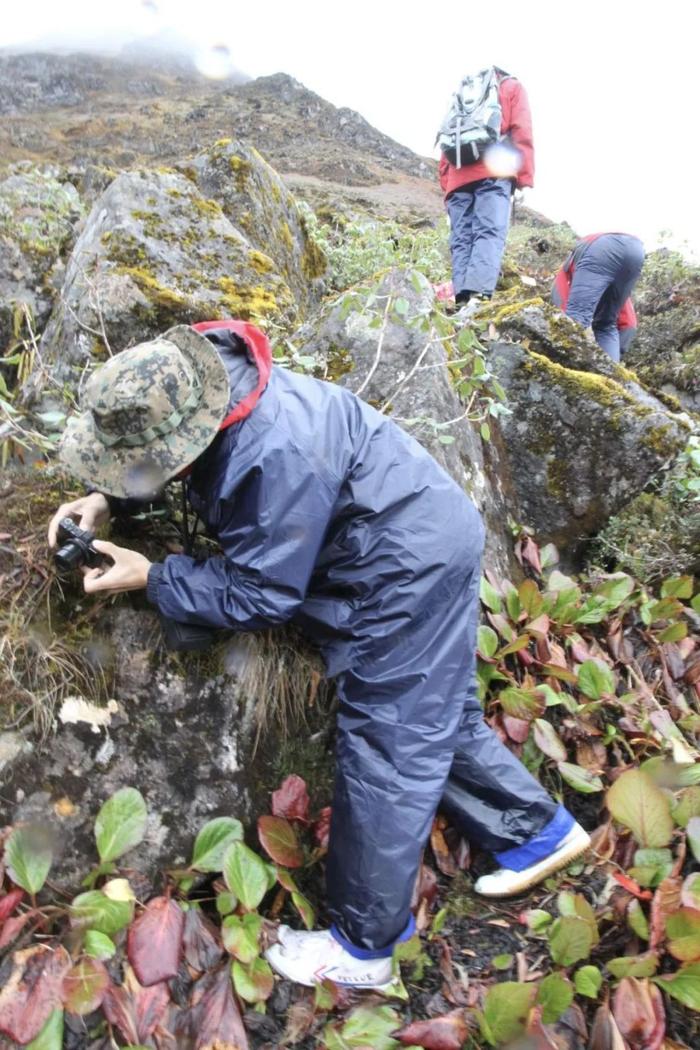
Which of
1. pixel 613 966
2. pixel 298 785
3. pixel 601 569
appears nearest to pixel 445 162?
pixel 601 569

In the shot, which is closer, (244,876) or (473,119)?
(244,876)

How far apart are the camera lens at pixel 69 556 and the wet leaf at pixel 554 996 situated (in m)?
2.21

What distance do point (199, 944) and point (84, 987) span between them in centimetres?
43

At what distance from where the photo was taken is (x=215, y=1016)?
2268mm

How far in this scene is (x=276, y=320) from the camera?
4.63 metres

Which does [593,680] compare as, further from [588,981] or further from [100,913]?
[100,913]

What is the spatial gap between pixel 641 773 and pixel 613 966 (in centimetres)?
68

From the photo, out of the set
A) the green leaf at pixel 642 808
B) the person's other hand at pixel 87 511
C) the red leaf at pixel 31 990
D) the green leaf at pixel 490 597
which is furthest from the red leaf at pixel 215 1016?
the green leaf at pixel 490 597

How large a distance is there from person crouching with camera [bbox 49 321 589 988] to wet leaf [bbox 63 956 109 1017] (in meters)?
0.64

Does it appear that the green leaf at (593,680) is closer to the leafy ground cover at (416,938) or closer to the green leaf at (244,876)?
the leafy ground cover at (416,938)

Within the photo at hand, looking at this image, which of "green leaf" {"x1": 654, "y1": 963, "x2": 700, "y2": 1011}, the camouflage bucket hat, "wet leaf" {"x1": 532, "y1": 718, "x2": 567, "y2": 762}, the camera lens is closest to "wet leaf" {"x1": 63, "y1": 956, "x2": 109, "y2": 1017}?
the camera lens

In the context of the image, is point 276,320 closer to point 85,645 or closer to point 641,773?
point 85,645

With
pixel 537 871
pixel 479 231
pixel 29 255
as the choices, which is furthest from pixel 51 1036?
pixel 479 231

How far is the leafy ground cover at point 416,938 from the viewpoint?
219 centimetres
